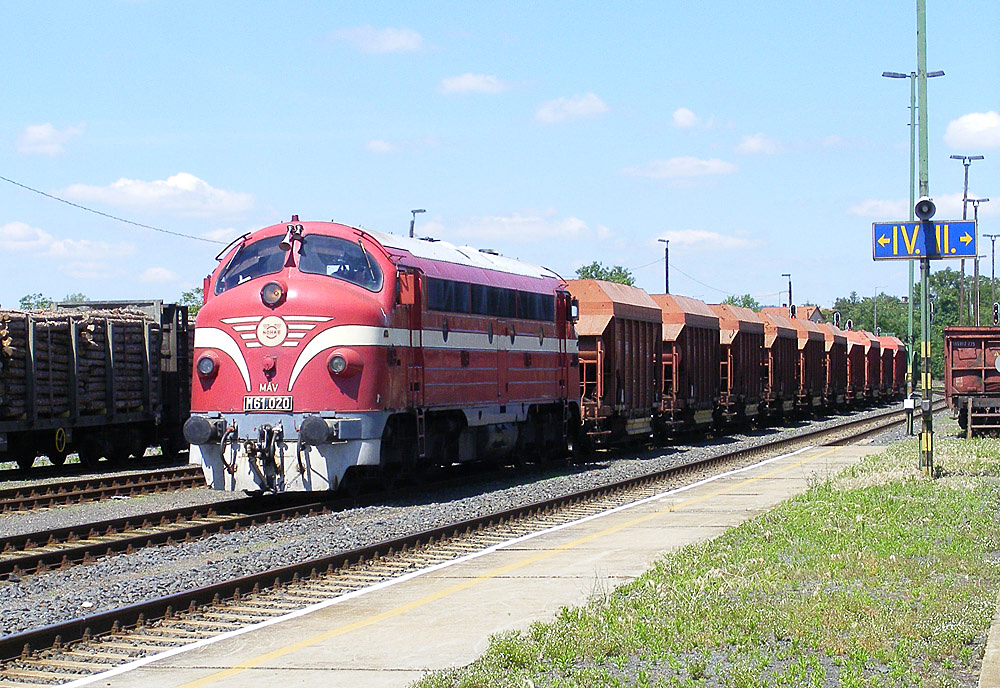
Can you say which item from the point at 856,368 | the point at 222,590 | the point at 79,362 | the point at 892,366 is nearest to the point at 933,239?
the point at 222,590

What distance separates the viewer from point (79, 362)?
24.5 metres

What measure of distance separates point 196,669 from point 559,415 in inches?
648

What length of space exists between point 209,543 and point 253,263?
4.98 m

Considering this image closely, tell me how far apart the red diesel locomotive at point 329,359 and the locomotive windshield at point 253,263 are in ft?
0.07

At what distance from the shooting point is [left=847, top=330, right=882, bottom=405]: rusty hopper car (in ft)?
193

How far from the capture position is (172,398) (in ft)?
90.3

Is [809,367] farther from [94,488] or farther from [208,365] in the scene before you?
[208,365]

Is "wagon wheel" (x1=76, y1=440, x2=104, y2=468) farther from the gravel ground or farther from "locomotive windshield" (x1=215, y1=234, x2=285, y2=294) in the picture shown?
"locomotive windshield" (x1=215, y1=234, x2=285, y2=294)

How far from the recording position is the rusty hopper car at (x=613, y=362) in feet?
85.6

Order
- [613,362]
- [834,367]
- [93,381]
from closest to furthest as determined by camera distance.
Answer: [93,381] → [613,362] → [834,367]

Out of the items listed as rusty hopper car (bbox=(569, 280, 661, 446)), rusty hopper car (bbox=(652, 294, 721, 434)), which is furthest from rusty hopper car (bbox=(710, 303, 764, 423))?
rusty hopper car (bbox=(569, 280, 661, 446))

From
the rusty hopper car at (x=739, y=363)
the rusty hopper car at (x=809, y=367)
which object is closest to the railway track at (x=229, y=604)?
the rusty hopper car at (x=739, y=363)

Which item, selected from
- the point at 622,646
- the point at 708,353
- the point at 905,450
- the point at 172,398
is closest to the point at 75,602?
the point at 622,646

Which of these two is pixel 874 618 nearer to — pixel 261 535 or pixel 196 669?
pixel 196 669
